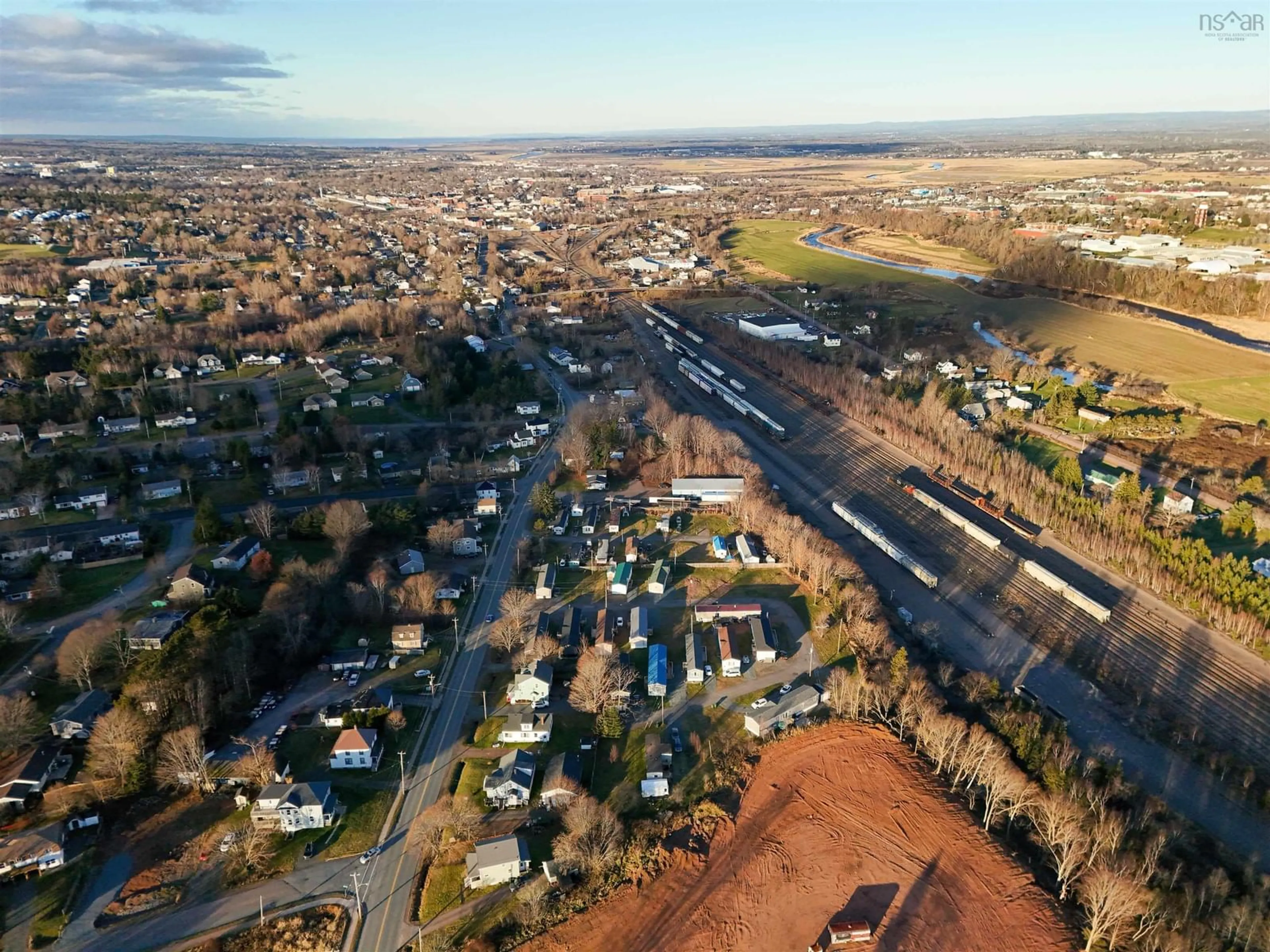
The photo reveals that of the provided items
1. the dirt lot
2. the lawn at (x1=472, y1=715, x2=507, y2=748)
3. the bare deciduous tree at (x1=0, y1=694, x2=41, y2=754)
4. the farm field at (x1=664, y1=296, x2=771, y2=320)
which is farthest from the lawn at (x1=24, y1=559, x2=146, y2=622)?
the farm field at (x1=664, y1=296, x2=771, y2=320)

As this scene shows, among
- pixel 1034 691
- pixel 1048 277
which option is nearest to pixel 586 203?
pixel 1048 277

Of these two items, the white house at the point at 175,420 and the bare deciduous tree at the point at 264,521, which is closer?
the bare deciduous tree at the point at 264,521

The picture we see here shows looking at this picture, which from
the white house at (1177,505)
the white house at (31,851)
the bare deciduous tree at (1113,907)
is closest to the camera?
the bare deciduous tree at (1113,907)

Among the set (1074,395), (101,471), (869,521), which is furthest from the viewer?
(1074,395)

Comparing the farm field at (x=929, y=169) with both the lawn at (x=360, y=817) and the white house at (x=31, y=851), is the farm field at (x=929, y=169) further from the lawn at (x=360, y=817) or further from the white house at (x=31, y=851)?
the white house at (x=31, y=851)

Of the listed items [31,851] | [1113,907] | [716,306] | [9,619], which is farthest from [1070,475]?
[716,306]

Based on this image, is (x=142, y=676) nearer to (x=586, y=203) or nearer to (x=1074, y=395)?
(x=1074, y=395)

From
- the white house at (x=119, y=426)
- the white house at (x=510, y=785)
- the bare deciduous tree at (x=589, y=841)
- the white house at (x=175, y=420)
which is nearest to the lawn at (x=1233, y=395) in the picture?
the bare deciduous tree at (x=589, y=841)

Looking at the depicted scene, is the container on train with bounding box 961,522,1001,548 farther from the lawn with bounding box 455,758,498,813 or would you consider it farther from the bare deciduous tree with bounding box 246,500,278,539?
the bare deciduous tree with bounding box 246,500,278,539
